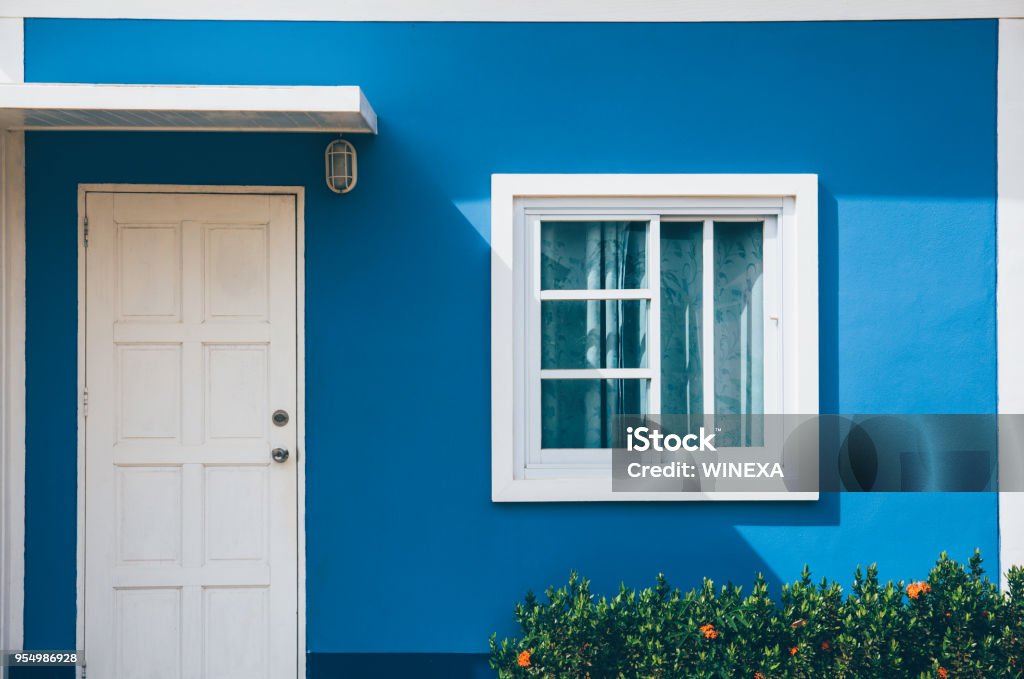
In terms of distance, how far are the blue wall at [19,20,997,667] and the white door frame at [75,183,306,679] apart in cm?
4

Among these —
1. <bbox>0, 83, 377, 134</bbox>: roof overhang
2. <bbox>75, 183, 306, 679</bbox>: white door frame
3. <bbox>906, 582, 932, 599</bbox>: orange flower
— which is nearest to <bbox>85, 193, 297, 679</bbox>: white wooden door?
<bbox>75, 183, 306, 679</bbox>: white door frame

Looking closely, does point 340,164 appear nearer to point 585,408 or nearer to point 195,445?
point 195,445

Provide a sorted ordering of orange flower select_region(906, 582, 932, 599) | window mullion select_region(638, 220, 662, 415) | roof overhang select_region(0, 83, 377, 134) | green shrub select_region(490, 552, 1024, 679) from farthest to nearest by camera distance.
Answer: window mullion select_region(638, 220, 662, 415), orange flower select_region(906, 582, 932, 599), green shrub select_region(490, 552, 1024, 679), roof overhang select_region(0, 83, 377, 134)

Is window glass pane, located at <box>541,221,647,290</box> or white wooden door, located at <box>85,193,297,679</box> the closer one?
white wooden door, located at <box>85,193,297,679</box>

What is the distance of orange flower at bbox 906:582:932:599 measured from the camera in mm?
3953

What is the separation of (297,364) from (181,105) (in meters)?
1.25

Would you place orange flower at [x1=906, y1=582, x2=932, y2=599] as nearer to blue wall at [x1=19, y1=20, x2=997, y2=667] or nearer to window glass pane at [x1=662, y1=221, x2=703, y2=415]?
blue wall at [x1=19, y1=20, x2=997, y2=667]

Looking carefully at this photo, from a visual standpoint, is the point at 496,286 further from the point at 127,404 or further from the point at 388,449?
the point at 127,404

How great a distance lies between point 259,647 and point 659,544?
1.92m

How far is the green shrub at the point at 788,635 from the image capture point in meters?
3.79

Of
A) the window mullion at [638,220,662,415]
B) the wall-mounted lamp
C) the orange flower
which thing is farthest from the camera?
the window mullion at [638,220,662,415]

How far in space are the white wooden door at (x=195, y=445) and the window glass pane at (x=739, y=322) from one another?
6.59ft

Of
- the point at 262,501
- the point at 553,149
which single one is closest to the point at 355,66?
the point at 553,149

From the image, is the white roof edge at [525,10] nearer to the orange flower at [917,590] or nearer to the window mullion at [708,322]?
the window mullion at [708,322]
